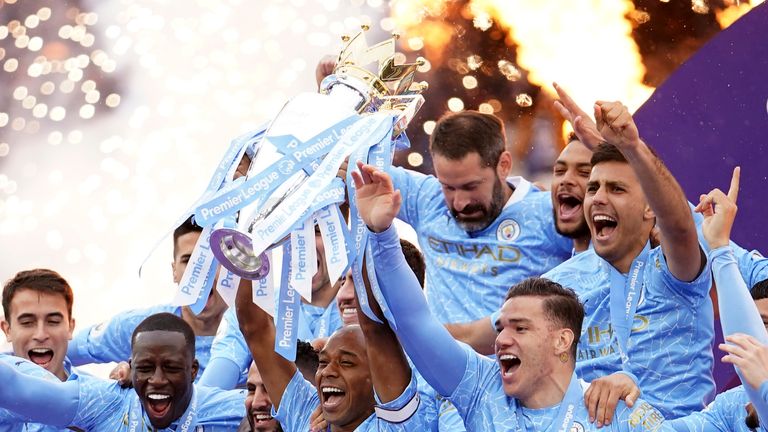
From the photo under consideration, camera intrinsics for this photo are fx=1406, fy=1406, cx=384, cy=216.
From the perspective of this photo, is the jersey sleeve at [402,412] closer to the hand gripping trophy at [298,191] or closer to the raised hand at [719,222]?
the hand gripping trophy at [298,191]

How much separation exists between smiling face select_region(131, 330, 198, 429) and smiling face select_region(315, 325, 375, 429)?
505mm

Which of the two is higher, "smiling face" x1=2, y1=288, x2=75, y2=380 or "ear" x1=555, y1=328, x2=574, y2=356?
"smiling face" x1=2, y1=288, x2=75, y2=380

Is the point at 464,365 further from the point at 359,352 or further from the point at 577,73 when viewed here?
the point at 577,73

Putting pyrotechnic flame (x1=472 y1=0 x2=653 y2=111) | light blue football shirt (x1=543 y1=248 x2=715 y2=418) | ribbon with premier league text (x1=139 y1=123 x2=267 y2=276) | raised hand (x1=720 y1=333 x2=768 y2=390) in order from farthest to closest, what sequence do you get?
pyrotechnic flame (x1=472 y1=0 x2=653 y2=111), light blue football shirt (x1=543 y1=248 x2=715 y2=418), ribbon with premier league text (x1=139 y1=123 x2=267 y2=276), raised hand (x1=720 y1=333 x2=768 y2=390)

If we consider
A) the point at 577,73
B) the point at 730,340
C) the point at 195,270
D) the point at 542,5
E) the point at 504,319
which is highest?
the point at 542,5

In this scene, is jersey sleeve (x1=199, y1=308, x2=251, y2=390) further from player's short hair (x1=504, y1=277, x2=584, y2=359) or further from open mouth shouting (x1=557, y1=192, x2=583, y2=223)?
player's short hair (x1=504, y1=277, x2=584, y2=359)

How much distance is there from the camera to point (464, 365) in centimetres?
408

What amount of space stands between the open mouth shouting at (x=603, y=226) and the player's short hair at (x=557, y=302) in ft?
1.11

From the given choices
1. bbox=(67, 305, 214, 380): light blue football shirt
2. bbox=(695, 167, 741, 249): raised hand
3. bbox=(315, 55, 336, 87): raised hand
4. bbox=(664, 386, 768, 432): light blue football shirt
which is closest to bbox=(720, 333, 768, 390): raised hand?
bbox=(664, 386, 768, 432): light blue football shirt

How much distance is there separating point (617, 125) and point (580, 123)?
0.52m

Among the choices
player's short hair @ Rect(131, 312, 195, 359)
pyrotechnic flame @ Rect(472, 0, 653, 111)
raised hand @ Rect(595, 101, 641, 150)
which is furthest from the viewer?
pyrotechnic flame @ Rect(472, 0, 653, 111)

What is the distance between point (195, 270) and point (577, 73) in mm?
3372

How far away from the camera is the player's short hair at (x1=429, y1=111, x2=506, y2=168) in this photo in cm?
507

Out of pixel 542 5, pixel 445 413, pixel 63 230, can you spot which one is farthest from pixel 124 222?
pixel 445 413
